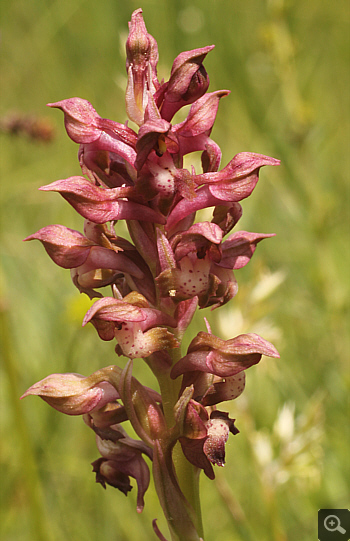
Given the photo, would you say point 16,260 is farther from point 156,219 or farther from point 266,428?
point 156,219

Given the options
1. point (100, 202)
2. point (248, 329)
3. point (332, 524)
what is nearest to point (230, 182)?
point (100, 202)

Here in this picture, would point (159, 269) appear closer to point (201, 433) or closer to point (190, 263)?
point (190, 263)

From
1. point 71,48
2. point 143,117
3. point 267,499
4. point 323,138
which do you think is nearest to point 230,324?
point 267,499

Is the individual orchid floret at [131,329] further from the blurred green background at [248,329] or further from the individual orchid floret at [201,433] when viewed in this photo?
the blurred green background at [248,329]

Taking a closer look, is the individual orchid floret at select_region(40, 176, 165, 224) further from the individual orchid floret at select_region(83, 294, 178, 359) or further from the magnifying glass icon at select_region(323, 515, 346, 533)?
the magnifying glass icon at select_region(323, 515, 346, 533)

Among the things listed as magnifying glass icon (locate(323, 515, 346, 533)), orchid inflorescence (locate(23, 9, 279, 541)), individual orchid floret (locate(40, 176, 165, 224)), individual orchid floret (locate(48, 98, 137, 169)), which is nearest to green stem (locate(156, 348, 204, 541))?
orchid inflorescence (locate(23, 9, 279, 541))

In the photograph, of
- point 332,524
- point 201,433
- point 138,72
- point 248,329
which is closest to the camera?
point 201,433

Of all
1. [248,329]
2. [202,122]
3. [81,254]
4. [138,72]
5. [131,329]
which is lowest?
[248,329]
